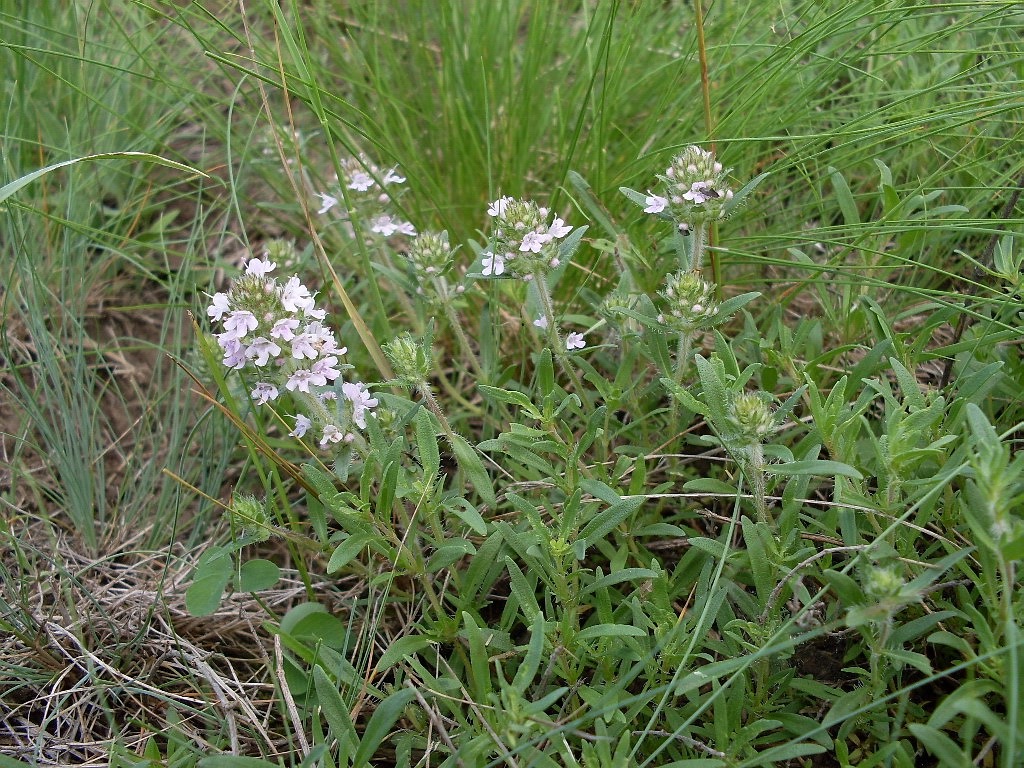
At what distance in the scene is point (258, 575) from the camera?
275 centimetres

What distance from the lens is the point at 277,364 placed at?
249cm

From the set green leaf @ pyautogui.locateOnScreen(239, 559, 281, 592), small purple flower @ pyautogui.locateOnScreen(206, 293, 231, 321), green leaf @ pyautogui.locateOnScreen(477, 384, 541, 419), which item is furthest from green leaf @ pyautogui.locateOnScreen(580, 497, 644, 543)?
small purple flower @ pyautogui.locateOnScreen(206, 293, 231, 321)

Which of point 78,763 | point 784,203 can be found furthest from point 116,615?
point 784,203

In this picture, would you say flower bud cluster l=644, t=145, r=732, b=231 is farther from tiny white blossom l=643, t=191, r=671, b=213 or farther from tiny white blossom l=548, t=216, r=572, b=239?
tiny white blossom l=548, t=216, r=572, b=239

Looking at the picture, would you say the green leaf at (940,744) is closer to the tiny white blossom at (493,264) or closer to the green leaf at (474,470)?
the green leaf at (474,470)

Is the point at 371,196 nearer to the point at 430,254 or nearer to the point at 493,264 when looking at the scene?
the point at 430,254

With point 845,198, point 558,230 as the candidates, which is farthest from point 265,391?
point 845,198

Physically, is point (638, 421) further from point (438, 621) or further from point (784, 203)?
point (784, 203)

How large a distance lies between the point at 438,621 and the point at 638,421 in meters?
0.93

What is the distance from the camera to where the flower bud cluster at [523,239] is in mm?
2574

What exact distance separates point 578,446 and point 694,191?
0.84 meters

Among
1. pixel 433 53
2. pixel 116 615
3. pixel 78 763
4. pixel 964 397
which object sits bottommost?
pixel 78 763

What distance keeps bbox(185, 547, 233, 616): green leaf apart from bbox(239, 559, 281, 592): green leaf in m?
0.06

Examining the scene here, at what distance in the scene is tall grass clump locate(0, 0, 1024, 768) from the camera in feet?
7.06
